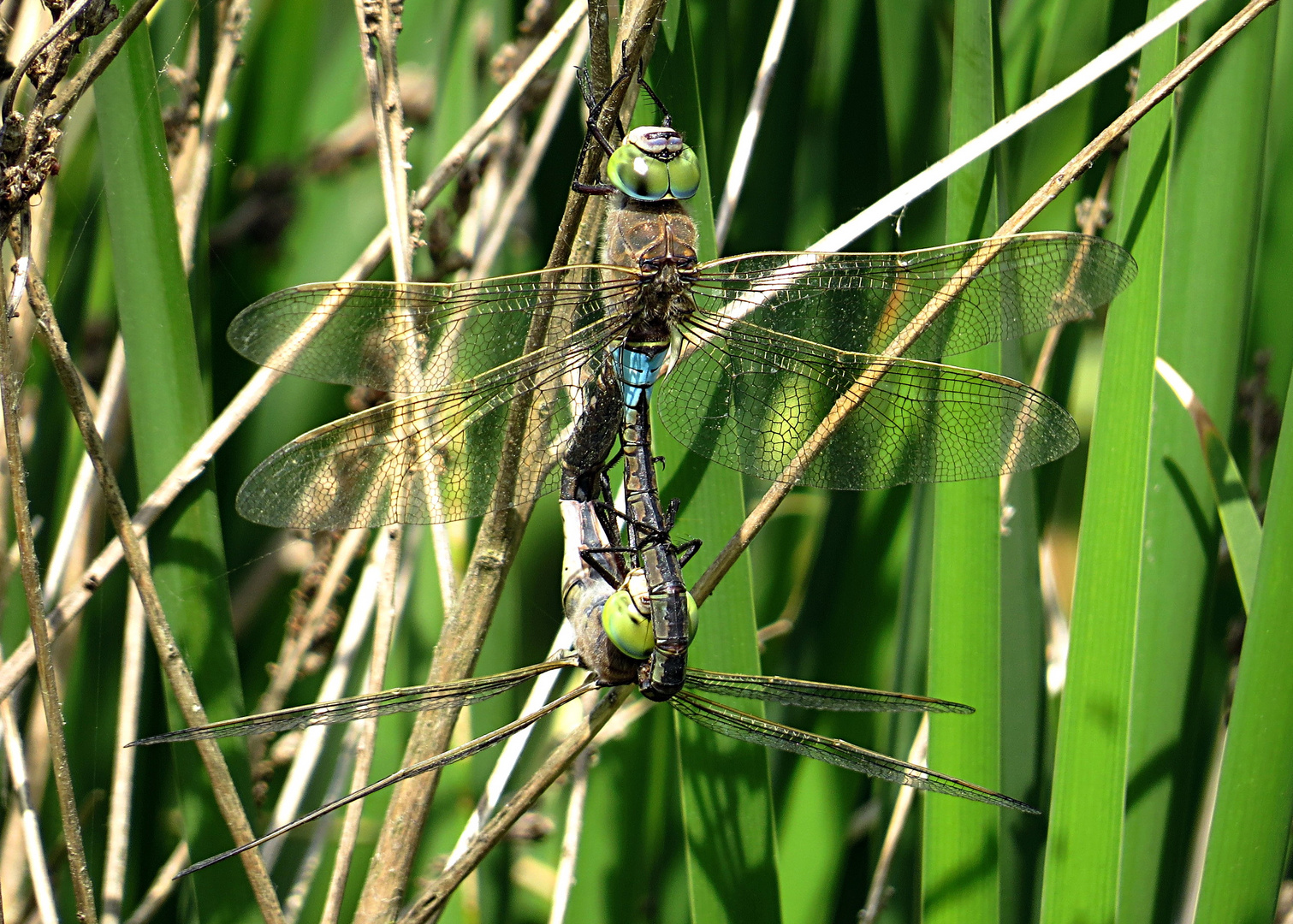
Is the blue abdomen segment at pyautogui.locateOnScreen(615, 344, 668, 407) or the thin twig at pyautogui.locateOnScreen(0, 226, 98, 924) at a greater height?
the blue abdomen segment at pyautogui.locateOnScreen(615, 344, 668, 407)

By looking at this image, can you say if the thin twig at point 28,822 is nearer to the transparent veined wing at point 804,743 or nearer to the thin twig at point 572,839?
the thin twig at point 572,839

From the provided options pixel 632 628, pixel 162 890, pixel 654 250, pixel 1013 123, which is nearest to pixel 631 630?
pixel 632 628

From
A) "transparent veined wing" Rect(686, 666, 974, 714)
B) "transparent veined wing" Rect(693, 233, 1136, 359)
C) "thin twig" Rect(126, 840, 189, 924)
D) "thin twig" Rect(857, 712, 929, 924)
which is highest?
"transparent veined wing" Rect(693, 233, 1136, 359)

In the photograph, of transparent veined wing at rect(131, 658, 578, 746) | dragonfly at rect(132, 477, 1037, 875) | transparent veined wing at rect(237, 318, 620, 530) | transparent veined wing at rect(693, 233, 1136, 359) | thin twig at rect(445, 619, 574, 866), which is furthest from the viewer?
thin twig at rect(445, 619, 574, 866)

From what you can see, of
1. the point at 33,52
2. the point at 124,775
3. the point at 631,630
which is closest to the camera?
the point at 33,52

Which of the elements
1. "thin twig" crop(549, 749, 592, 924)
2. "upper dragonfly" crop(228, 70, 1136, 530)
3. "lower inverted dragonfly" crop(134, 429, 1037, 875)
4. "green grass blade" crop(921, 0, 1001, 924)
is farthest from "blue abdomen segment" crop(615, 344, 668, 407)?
"thin twig" crop(549, 749, 592, 924)

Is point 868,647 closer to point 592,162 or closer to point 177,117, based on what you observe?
point 592,162

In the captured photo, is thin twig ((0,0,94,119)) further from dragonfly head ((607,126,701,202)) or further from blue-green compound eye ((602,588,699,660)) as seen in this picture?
blue-green compound eye ((602,588,699,660))

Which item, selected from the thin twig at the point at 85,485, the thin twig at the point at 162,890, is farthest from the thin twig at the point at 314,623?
the thin twig at the point at 85,485

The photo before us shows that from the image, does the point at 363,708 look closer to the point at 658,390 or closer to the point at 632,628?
the point at 632,628
